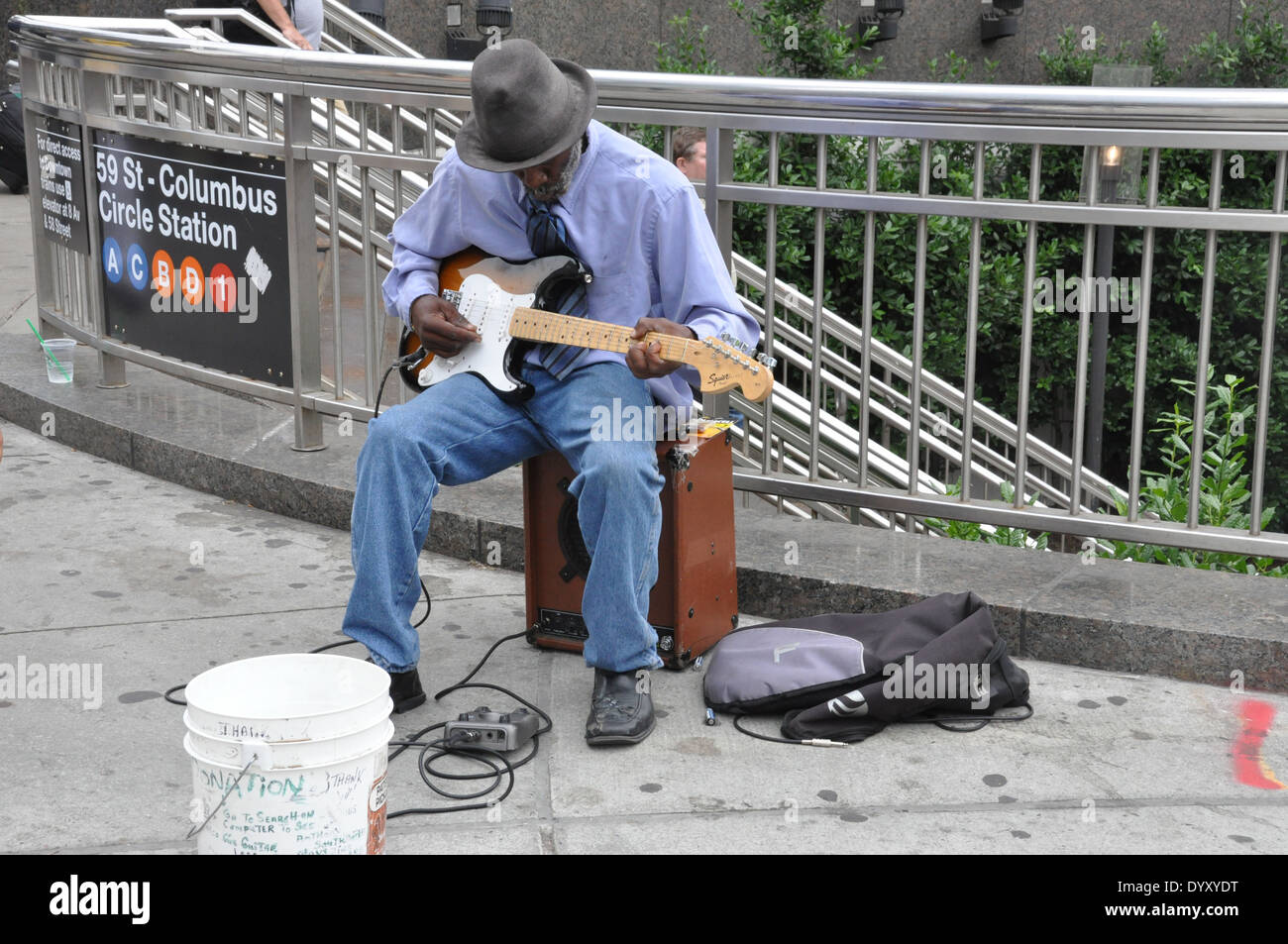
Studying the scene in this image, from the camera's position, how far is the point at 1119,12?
36.2 feet

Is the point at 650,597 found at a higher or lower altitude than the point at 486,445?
lower

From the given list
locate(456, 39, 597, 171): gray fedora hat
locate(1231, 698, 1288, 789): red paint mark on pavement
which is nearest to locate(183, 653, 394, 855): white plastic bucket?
locate(456, 39, 597, 171): gray fedora hat

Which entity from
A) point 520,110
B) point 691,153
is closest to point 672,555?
point 520,110

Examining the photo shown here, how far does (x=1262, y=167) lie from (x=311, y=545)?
280 inches

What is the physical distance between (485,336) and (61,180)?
9.35ft

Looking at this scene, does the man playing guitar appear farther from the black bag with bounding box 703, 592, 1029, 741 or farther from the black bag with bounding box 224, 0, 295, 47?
the black bag with bounding box 224, 0, 295, 47

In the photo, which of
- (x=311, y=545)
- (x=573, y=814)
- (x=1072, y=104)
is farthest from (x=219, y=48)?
(x=573, y=814)

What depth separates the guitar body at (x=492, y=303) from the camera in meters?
3.73

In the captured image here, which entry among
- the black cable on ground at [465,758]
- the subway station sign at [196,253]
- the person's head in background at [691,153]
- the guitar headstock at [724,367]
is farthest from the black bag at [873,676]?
the subway station sign at [196,253]

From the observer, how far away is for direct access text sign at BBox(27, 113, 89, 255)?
5680 millimetres

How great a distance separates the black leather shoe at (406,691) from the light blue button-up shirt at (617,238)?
848 millimetres

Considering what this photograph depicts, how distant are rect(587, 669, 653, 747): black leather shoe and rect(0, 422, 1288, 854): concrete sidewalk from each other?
0.12 ft

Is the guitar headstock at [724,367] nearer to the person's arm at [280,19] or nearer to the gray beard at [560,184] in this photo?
the gray beard at [560,184]
